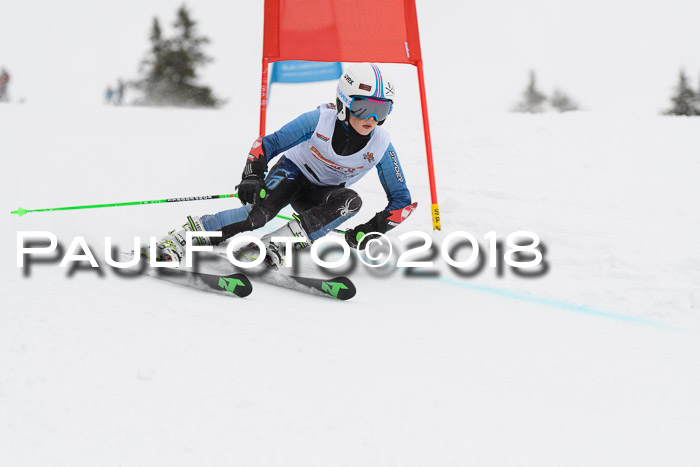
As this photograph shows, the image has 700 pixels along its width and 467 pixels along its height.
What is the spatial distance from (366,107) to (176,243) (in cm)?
153

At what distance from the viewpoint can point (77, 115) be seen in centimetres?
955

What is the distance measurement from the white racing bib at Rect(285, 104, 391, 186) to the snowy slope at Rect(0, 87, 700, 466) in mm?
812

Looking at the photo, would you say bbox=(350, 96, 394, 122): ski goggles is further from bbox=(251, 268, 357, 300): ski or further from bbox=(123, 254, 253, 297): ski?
bbox=(123, 254, 253, 297): ski

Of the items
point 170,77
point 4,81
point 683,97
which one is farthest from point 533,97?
point 4,81

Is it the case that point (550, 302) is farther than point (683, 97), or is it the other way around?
point (683, 97)

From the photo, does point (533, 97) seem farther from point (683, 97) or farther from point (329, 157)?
point (329, 157)

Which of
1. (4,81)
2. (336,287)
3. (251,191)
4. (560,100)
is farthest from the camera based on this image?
(560,100)

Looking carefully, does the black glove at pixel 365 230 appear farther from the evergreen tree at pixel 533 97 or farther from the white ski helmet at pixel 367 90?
the evergreen tree at pixel 533 97

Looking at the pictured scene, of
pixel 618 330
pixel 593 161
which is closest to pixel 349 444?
pixel 618 330

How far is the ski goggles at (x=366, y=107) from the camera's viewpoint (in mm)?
3891

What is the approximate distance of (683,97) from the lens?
89.7ft

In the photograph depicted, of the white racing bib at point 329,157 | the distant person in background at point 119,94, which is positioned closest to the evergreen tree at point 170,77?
the distant person in background at point 119,94

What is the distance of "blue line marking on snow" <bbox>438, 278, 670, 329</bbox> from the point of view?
12.6ft

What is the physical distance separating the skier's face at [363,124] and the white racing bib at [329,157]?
151mm
